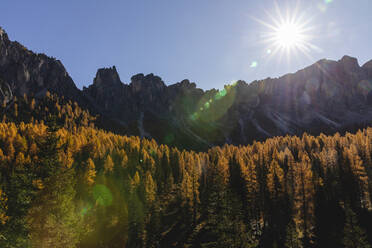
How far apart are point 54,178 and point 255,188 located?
4694cm

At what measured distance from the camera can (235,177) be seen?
2749 inches

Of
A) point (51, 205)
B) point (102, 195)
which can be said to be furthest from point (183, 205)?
point (51, 205)

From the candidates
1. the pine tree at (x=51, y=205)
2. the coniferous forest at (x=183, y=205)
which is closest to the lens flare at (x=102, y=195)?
the coniferous forest at (x=183, y=205)

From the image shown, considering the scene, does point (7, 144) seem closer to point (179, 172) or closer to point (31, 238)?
point (179, 172)

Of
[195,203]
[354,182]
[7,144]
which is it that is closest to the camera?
[195,203]

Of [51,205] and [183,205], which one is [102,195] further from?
[51,205]

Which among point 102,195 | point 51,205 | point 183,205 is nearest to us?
point 51,205

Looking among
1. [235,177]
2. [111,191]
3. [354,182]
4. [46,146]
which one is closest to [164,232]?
[111,191]

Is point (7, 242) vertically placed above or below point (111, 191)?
below

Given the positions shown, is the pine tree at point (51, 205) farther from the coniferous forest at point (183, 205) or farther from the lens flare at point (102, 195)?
the lens flare at point (102, 195)

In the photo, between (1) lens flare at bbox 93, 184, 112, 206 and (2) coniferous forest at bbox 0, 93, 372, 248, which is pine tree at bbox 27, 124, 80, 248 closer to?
(2) coniferous forest at bbox 0, 93, 372, 248

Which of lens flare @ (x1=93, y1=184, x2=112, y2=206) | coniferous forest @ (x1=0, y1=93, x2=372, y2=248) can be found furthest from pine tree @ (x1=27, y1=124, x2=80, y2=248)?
lens flare @ (x1=93, y1=184, x2=112, y2=206)

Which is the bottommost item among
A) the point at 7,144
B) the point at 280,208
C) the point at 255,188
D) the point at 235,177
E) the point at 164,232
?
the point at 164,232

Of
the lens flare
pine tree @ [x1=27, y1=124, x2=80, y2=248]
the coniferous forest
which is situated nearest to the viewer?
pine tree @ [x1=27, y1=124, x2=80, y2=248]
